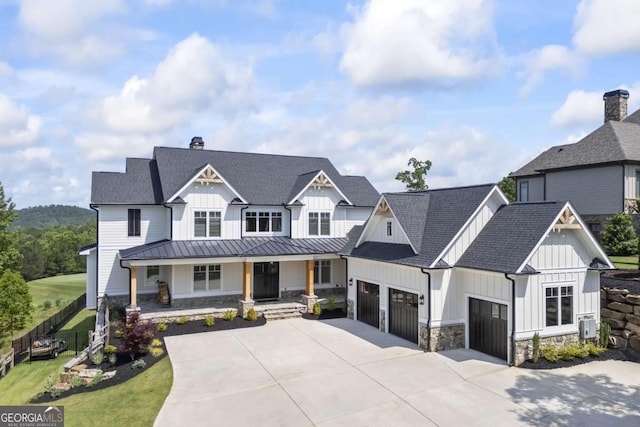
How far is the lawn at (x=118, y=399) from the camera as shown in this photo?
991cm

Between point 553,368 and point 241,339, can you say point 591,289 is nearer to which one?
point 553,368

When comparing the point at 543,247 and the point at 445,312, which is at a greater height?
the point at 543,247

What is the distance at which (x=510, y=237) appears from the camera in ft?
46.1

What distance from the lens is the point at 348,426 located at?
9.20 meters

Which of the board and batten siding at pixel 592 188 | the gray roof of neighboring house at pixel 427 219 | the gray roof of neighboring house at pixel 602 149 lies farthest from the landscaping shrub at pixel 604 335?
the gray roof of neighboring house at pixel 602 149

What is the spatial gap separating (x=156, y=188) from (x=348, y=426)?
56.9 ft

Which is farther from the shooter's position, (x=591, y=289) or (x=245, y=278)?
(x=245, y=278)

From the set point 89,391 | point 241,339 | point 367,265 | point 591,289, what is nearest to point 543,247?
point 591,289

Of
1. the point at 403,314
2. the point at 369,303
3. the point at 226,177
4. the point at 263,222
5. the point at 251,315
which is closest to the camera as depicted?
the point at 403,314

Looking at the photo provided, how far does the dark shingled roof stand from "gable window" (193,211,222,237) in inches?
494

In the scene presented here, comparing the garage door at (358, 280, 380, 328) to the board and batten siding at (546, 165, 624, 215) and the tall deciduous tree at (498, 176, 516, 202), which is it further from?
the tall deciduous tree at (498, 176, 516, 202)

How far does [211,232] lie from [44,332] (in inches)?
473

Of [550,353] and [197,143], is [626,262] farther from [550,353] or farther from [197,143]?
[197,143]

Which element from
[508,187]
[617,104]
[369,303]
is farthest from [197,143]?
[508,187]
